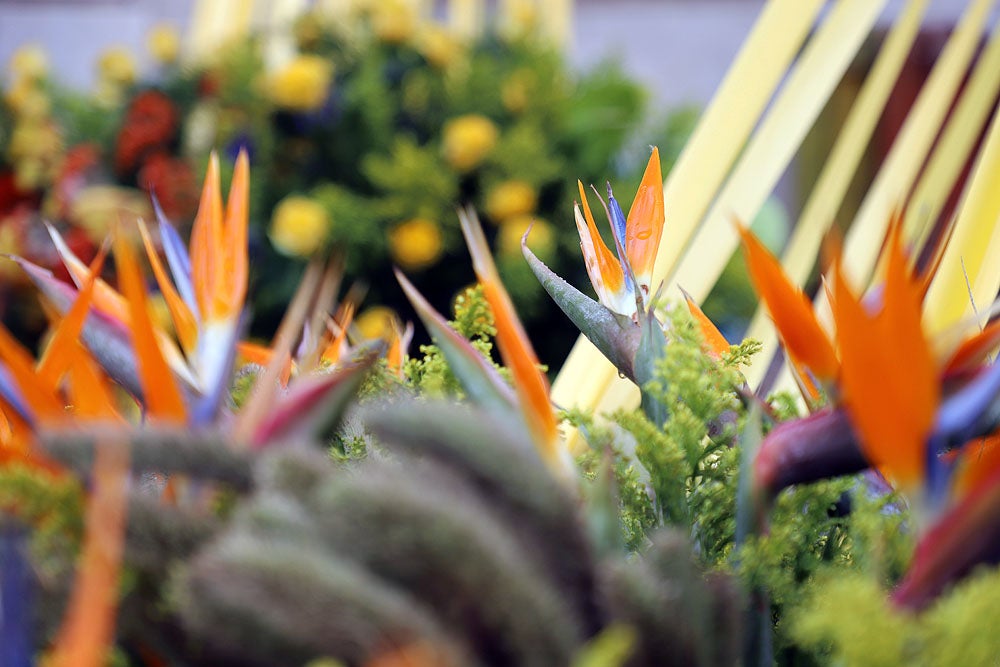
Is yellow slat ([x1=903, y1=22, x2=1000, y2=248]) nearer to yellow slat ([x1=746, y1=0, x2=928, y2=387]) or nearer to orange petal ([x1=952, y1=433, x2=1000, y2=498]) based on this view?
yellow slat ([x1=746, y1=0, x2=928, y2=387])

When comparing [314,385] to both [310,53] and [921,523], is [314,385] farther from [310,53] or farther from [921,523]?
[310,53]

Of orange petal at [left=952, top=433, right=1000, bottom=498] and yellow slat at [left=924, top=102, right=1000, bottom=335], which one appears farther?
yellow slat at [left=924, top=102, right=1000, bottom=335]

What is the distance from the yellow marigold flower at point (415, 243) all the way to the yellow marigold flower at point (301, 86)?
6.9 inches

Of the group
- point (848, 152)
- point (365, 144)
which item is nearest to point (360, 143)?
point (365, 144)

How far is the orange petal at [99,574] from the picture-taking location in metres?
0.21

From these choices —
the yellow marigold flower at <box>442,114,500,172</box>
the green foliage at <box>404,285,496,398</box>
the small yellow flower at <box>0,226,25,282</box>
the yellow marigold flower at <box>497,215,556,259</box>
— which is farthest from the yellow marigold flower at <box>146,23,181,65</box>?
the green foliage at <box>404,285,496,398</box>

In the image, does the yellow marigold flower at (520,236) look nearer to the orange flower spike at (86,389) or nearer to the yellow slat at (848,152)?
the yellow slat at (848,152)

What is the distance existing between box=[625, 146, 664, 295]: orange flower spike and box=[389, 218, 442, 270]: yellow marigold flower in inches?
34.0

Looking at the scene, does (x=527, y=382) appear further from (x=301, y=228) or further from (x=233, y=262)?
(x=301, y=228)

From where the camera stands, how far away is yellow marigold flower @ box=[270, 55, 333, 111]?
1220 millimetres

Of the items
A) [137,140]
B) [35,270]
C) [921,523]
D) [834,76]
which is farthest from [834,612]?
[137,140]

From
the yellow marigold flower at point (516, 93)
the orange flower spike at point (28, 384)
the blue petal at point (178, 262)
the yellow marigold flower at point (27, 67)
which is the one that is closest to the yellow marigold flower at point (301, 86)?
the yellow marigold flower at point (516, 93)

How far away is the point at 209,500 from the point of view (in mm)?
262

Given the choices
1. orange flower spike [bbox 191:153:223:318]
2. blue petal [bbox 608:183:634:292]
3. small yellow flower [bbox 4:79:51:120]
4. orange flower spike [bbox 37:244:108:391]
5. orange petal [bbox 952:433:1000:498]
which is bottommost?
small yellow flower [bbox 4:79:51:120]
